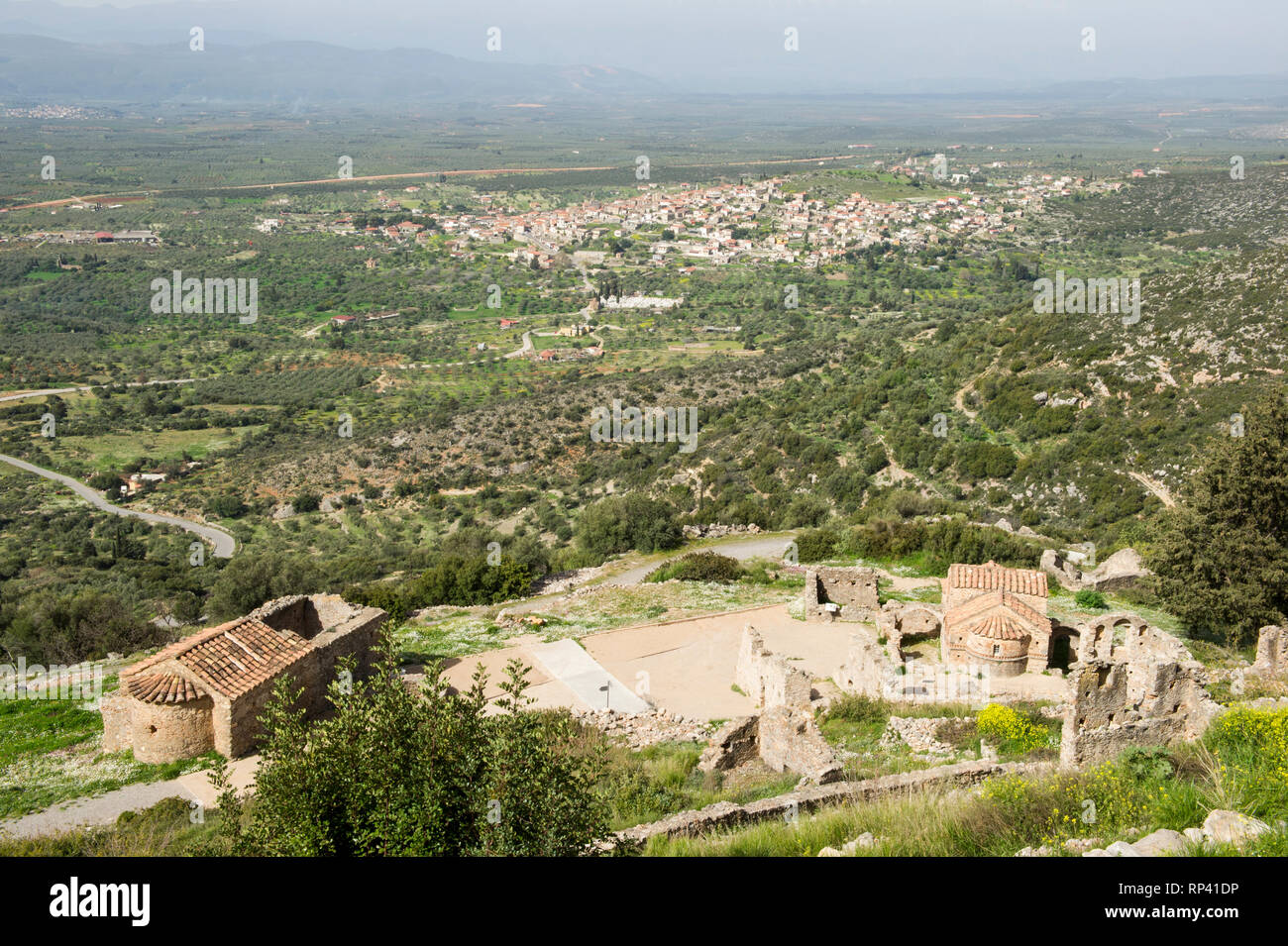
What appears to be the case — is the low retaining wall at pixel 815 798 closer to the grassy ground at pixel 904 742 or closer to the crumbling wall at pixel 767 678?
the grassy ground at pixel 904 742

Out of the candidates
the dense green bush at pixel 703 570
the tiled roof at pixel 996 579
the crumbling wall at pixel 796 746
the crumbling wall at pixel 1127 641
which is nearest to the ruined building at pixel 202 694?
the crumbling wall at pixel 796 746

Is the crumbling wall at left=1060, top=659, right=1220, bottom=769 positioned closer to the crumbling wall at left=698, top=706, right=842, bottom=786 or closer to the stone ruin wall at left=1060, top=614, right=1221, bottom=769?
the stone ruin wall at left=1060, top=614, right=1221, bottom=769

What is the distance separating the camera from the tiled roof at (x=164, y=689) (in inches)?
472

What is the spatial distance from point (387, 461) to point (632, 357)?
91.5ft

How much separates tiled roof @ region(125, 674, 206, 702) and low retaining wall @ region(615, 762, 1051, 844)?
23.0ft

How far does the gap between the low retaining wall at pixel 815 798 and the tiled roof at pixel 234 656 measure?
671 centimetres

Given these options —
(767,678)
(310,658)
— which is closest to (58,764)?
(310,658)

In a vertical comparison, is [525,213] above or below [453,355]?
above

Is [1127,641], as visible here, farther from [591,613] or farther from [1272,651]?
[591,613]

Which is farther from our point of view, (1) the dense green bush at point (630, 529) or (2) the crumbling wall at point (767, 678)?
(1) the dense green bush at point (630, 529)

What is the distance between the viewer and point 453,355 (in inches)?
3041

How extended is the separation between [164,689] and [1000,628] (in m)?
12.6
